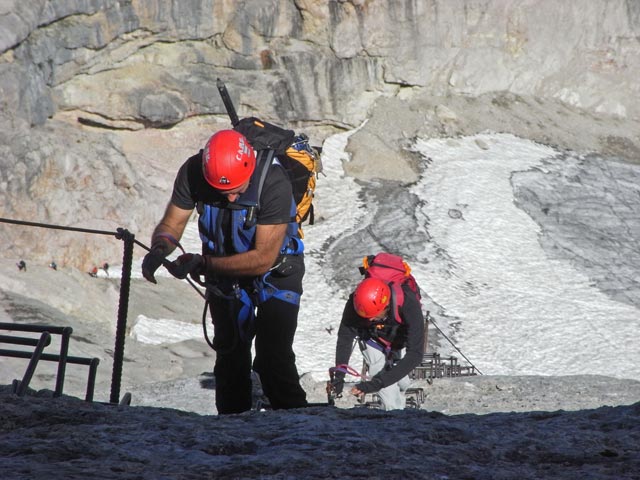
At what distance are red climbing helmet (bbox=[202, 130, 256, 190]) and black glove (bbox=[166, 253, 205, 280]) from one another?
48 centimetres

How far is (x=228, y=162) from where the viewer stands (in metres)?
6.40

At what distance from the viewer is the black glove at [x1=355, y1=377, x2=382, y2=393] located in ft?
29.0

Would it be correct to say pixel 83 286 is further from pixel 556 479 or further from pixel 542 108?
pixel 542 108

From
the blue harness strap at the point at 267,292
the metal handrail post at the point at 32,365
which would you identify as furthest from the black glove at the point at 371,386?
the metal handrail post at the point at 32,365

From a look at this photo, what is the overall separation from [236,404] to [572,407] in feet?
22.6

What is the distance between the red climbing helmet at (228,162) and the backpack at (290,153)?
0.55 feet

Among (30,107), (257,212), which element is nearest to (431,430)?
(257,212)

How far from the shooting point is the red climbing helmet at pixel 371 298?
29.3 feet

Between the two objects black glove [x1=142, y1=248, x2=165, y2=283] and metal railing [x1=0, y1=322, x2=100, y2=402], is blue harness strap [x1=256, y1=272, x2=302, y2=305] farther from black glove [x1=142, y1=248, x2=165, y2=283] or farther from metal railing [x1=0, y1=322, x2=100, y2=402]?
metal railing [x1=0, y1=322, x2=100, y2=402]

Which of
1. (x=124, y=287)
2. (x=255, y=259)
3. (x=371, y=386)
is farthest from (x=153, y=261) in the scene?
(x=371, y=386)

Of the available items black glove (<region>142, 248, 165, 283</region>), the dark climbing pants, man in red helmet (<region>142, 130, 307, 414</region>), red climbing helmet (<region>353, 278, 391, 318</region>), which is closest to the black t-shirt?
man in red helmet (<region>142, 130, 307, 414</region>)

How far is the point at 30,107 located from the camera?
26.5 m

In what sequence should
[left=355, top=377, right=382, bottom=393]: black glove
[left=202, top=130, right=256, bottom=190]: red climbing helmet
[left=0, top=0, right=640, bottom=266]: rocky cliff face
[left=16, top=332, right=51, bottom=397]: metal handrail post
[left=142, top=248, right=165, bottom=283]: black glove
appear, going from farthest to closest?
[left=0, top=0, right=640, bottom=266]: rocky cliff face, [left=355, top=377, right=382, bottom=393]: black glove, [left=142, top=248, right=165, bottom=283]: black glove, [left=202, top=130, right=256, bottom=190]: red climbing helmet, [left=16, top=332, right=51, bottom=397]: metal handrail post

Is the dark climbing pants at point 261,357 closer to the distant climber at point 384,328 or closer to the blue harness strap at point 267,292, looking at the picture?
the blue harness strap at point 267,292
